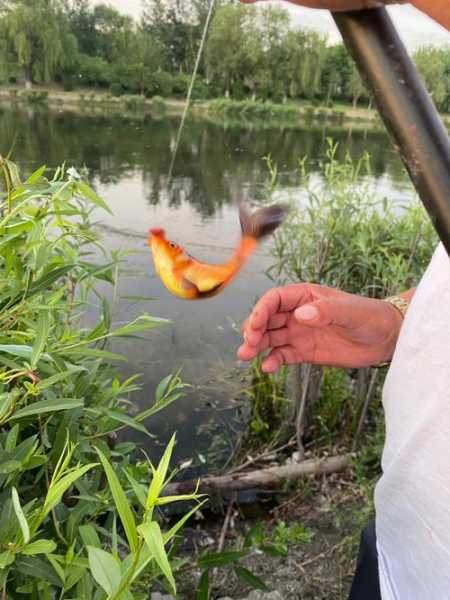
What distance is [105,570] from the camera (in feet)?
1.82

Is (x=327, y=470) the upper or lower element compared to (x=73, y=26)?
lower

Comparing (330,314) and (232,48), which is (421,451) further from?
(232,48)

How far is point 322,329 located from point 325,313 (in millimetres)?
145

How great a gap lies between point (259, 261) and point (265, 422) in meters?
2.64

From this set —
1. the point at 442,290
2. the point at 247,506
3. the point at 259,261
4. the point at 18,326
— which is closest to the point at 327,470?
the point at 247,506

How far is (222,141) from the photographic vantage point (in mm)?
10828

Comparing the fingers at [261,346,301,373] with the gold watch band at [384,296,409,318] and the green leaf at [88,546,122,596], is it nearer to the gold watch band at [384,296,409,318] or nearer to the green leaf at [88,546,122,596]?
the gold watch band at [384,296,409,318]

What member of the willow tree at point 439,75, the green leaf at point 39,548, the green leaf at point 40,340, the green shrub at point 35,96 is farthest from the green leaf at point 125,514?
the green shrub at point 35,96

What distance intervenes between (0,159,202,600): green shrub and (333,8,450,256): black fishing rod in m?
0.50

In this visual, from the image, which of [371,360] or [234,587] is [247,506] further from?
[371,360]

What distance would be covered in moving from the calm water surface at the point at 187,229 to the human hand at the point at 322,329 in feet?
0.90

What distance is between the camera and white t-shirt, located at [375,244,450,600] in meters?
0.91

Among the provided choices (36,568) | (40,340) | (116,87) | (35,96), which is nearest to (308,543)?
(36,568)

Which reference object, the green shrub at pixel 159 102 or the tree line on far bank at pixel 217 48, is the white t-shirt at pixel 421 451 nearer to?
the tree line on far bank at pixel 217 48
